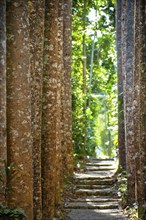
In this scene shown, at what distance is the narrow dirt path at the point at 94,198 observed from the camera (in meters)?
11.9

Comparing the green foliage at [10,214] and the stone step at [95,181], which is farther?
the stone step at [95,181]

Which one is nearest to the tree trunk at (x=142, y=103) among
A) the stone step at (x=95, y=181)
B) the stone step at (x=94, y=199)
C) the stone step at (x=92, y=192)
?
the stone step at (x=94, y=199)

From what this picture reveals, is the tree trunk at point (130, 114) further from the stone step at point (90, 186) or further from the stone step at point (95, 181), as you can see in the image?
the stone step at point (95, 181)

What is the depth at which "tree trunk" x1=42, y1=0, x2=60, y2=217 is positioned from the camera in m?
10.0

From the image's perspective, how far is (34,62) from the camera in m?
9.66

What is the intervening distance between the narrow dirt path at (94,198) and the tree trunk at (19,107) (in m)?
4.30

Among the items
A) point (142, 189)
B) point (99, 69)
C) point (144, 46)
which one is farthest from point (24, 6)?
point (99, 69)

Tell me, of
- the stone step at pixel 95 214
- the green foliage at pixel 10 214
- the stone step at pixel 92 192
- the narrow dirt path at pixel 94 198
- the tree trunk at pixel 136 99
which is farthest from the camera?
the stone step at pixel 92 192

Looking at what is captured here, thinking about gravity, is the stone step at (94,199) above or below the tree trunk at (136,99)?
below

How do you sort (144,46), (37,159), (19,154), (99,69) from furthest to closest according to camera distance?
(99,69)
(144,46)
(37,159)
(19,154)

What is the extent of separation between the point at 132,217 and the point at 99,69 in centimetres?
2407

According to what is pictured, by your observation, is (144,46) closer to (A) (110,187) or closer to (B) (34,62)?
(B) (34,62)

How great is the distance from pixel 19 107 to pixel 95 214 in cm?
576

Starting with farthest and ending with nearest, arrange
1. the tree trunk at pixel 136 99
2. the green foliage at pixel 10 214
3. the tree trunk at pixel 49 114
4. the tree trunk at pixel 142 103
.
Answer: the tree trunk at pixel 49 114, the tree trunk at pixel 136 99, the tree trunk at pixel 142 103, the green foliage at pixel 10 214
